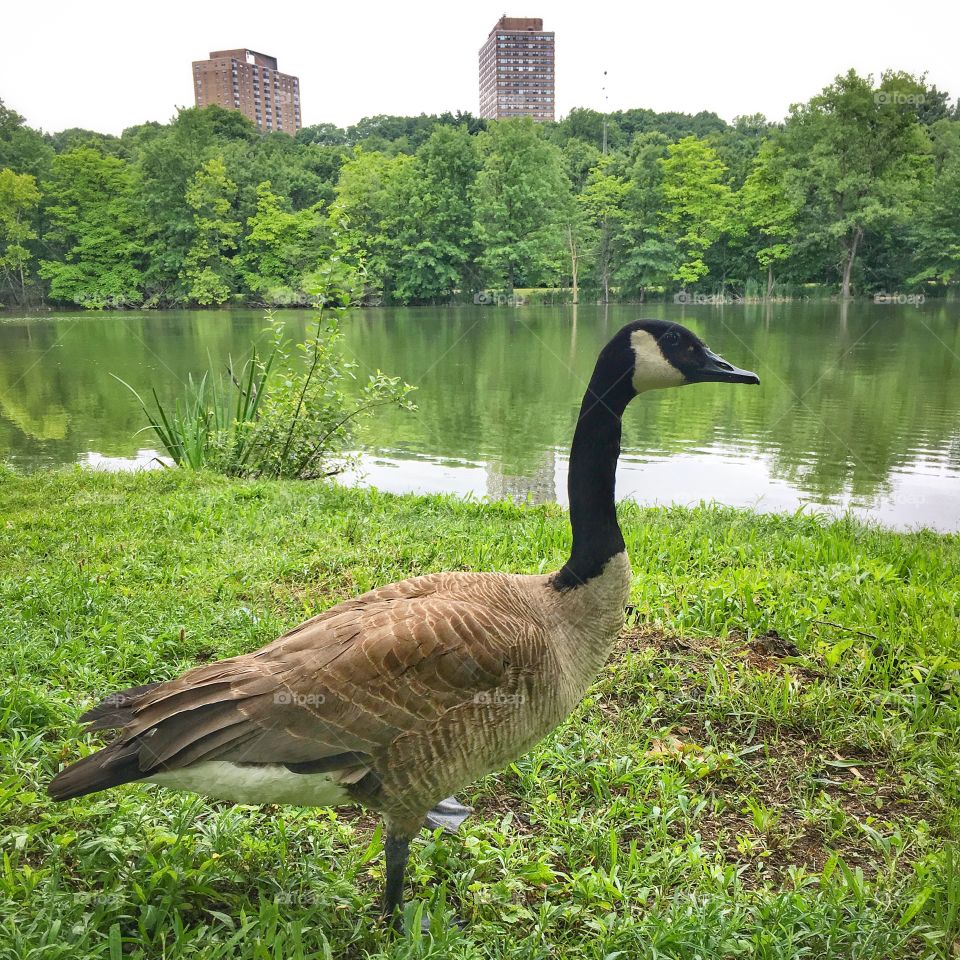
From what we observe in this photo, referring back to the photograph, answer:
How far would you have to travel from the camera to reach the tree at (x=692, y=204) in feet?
171

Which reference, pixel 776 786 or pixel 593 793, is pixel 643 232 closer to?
pixel 776 786

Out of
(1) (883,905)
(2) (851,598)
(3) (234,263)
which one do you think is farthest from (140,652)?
(3) (234,263)

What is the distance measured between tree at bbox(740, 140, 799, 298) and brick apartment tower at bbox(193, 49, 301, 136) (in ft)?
293

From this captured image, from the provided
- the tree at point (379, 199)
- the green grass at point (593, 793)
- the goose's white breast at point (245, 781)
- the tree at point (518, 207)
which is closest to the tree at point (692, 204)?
the tree at point (518, 207)

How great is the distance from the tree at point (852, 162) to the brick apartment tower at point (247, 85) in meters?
93.7

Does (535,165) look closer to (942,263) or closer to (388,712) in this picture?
(942,263)

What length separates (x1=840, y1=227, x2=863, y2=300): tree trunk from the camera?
152 ft

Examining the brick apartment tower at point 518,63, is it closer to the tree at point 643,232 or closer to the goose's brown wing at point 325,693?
the tree at point 643,232

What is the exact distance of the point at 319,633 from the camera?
2.42 m

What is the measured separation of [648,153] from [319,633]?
59130 mm

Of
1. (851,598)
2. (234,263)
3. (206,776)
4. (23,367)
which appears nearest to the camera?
(206,776)

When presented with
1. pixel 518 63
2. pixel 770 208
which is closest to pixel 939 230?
pixel 770 208

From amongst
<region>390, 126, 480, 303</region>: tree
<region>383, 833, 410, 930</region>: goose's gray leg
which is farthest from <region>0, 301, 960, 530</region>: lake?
<region>390, 126, 480, 303</region>: tree

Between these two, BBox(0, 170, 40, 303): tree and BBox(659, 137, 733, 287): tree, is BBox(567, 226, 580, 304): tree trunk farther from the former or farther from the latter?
BBox(0, 170, 40, 303): tree
